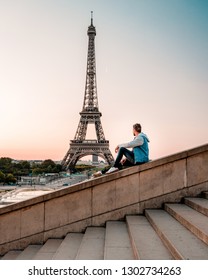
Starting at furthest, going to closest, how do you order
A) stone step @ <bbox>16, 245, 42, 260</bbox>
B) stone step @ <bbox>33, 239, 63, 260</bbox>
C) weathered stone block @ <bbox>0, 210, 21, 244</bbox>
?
weathered stone block @ <bbox>0, 210, 21, 244</bbox> → stone step @ <bbox>16, 245, 42, 260</bbox> → stone step @ <bbox>33, 239, 63, 260</bbox>

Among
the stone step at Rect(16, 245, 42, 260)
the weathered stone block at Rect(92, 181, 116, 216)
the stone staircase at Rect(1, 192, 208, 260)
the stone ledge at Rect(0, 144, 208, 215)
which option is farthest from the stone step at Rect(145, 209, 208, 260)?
the stone step at Rect(16, 245, 42, 260)

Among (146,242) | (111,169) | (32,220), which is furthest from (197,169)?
(32,220)

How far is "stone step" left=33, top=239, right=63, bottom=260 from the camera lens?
17.1 ft

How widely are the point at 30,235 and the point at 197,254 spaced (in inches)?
155

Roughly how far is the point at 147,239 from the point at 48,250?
194 cm

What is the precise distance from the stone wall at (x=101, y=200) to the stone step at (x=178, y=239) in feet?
3.36

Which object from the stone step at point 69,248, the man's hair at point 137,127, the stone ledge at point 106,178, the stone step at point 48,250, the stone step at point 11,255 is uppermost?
the man's hair at point 137,127

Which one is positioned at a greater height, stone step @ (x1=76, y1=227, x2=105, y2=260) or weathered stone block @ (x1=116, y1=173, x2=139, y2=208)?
weathered stone block @ (x1=116, y1=173, x2=139, y2=208)

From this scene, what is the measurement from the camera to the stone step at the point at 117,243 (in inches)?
172

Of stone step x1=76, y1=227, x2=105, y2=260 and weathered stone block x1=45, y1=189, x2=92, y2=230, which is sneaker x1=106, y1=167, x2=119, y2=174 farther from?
stone step x1=76, y1=227, x2=105, y2=260

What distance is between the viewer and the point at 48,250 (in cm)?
566

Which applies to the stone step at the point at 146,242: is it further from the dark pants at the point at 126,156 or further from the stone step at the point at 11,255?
the stone step at the point at 11,255

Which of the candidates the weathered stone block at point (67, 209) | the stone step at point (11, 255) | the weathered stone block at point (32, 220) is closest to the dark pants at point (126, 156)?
the weathered stone block at point (67, 209)

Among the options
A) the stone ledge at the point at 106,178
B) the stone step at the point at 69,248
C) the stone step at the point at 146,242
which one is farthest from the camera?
the stone ledge at the point at 106,178
